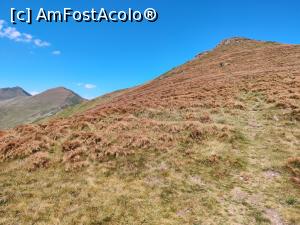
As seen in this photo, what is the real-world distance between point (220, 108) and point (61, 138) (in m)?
15.1

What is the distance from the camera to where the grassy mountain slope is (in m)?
13.0

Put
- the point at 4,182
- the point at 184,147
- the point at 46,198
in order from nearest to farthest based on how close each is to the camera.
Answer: the point at 46,198 < the point at 4,182 < the point at 184,147

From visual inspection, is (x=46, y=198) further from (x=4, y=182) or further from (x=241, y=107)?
(x=241, y=107)

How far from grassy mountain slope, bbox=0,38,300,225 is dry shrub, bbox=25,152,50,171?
6cm

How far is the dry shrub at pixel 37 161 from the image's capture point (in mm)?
18453

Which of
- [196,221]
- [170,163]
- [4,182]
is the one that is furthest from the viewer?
[170,163]

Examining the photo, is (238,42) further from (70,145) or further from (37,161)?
(37,161)

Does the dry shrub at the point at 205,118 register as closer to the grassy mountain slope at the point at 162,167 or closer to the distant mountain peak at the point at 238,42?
the grassy mountain slope at the point at 162,167

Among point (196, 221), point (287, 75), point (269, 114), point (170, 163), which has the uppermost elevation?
point (287, 75)

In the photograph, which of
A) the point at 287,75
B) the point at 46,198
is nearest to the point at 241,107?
the point at 287,75

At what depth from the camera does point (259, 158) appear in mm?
17656

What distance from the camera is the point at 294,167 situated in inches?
644

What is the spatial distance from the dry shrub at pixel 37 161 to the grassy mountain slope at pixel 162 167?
0.21 ft

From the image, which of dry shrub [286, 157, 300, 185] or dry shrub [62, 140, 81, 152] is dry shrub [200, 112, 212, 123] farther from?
dry shrub [62, 140, 81, 152]
